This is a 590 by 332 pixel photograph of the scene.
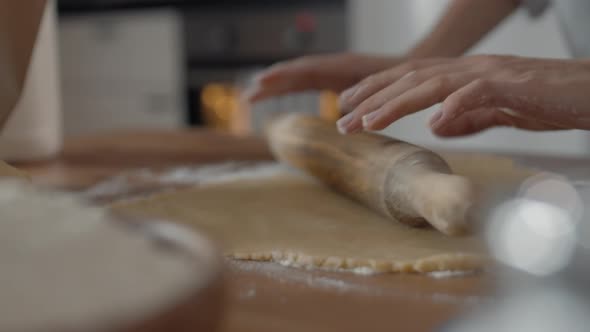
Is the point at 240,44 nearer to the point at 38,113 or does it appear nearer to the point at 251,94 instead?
the point at 38,113

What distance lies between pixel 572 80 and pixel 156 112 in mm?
2351

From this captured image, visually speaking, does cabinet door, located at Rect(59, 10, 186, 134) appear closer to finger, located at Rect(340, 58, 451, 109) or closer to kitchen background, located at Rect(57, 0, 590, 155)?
kitchen background, located at Rect(57, 0, 590, 155)

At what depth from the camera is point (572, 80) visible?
75 centimetres

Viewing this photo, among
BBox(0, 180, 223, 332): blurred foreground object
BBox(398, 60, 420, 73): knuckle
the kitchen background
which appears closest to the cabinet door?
the kitchen background

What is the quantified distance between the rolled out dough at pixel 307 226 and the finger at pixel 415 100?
112mm

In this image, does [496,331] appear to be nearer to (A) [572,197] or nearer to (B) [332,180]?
(A) [572,197]

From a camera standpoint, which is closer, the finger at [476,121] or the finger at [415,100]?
the finger at [415,100]

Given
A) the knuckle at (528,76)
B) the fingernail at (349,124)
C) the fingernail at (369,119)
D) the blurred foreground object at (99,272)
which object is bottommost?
the fingernail at (349,124)

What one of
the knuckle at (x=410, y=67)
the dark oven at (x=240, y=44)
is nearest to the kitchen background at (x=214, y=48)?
the dark oven at (x=240, y=44)

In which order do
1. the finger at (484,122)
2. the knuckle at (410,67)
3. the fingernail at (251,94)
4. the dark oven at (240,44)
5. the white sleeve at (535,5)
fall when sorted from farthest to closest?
the dark oven at (240,44)
the white sleeve at (535,5)
the fingernail at (251,94)
the finger at (484,122)
the knuckle at (410,67)

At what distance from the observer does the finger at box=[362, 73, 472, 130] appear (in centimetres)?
73

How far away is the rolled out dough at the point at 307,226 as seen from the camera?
62cm

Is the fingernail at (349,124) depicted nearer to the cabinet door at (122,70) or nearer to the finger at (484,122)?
the finger at (484,122)

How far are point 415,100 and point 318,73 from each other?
0.45 metres
